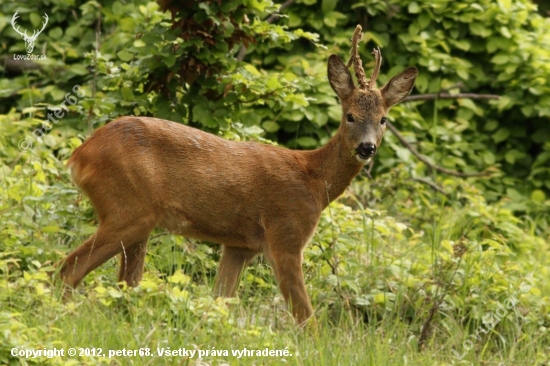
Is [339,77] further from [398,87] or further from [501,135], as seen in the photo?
[501,135]

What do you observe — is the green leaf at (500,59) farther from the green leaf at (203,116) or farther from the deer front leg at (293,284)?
the deer front leg at (293,284)

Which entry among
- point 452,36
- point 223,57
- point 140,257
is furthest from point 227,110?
point 452,36

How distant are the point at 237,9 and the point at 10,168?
2.13 metres

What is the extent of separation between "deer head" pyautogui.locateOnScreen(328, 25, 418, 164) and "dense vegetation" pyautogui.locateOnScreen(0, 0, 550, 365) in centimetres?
64

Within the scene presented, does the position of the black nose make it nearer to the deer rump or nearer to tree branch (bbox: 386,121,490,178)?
the deer rump

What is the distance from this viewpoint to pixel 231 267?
6.22 metres

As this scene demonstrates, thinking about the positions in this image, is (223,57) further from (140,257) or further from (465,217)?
(465,217)

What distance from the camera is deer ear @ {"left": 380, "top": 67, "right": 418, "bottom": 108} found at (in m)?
6.35

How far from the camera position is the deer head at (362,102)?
6.11 m

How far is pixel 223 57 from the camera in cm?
678

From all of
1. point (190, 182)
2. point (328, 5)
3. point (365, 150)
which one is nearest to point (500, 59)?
point (328, 5)

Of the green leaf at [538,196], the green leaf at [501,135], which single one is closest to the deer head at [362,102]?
the green leaf at [538,196]

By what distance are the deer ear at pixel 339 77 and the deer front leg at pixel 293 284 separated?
3.64 ft

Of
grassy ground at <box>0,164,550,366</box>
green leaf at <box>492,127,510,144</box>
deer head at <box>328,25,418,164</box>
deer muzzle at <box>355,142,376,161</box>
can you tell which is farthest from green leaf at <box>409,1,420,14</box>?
deer muzzle at <box>355,142,376,161</box>
